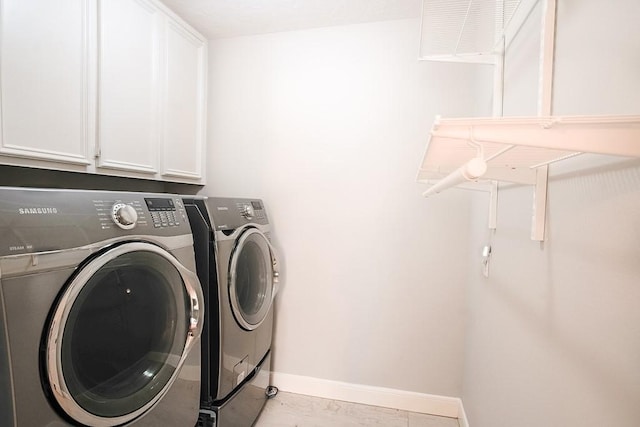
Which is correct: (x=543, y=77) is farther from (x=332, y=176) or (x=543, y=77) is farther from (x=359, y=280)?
(x=359, y=280)

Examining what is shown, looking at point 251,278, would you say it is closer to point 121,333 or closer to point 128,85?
point 121,333

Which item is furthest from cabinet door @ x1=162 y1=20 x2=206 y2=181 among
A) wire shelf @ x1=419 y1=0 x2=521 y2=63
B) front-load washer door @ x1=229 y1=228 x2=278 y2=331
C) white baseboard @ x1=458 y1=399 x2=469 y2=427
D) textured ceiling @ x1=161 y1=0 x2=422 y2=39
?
white baseboard @ x1=458 y1=399 x2=469 y2=427

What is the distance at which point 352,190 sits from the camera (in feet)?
6.99

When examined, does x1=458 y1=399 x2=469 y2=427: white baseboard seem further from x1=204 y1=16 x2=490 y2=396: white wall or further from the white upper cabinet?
the white upper cabinet

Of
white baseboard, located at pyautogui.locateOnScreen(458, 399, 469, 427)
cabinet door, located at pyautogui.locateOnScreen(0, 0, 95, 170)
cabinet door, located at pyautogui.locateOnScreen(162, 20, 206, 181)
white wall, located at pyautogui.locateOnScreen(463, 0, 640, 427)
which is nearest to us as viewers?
white wall, located at pyautogui.locateOnScreen(463, 0, 640, 427)

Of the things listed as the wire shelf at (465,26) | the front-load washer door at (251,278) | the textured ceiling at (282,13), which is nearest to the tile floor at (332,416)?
the front-load washer door at (251,278)

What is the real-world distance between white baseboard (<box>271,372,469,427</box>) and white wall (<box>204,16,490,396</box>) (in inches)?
1.7

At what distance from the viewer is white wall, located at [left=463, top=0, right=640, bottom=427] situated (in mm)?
608

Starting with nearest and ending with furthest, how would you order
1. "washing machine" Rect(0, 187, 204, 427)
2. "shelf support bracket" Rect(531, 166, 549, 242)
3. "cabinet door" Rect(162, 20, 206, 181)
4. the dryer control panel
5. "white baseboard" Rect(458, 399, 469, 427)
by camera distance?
1. "washing machine" Rect(0, 187, 204, 427)
2. "shelf support bracket" Rect(531, 166, 549, 242)
3. the dryer control panel
4. "white baseboard" Rect(458, 399, 469, 427)
5. "cabinet door" Rect(162, 20, 206, 181)

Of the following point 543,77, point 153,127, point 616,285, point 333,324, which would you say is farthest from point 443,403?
point 153,127

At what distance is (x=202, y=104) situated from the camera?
223cm

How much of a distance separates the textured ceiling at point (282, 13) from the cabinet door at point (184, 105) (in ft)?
0.42

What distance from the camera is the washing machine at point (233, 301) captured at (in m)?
1.49

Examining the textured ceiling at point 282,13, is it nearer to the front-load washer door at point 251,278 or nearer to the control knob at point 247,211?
the control knob at point 247,211
